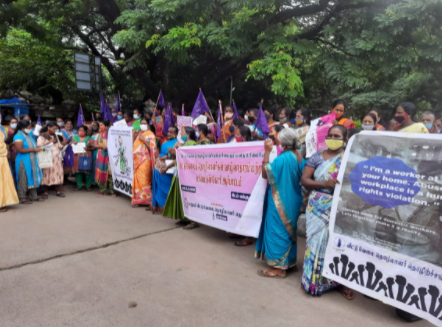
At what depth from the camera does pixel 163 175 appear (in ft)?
18.9

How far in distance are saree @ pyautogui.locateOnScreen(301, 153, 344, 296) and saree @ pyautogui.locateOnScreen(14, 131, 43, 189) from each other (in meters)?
5.56

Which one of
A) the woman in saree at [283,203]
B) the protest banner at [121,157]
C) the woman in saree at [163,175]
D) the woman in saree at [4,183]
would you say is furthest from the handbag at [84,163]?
the woman in saree at [283,203]

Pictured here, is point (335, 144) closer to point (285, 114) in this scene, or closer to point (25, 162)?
point (285, 114)

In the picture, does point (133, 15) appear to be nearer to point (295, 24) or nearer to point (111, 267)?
point (295, 24)

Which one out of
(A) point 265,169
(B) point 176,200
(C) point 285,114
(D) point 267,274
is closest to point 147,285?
(D) point 267,274

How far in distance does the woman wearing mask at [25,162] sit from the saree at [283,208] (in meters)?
5.06

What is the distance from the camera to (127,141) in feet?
21.6

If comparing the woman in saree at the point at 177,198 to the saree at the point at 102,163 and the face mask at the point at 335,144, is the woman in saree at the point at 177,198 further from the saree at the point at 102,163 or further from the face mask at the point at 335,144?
the saree at the point at 102,163

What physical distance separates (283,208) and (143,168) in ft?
11.8

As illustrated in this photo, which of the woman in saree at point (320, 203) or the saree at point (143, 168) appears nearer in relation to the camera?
the woman in saree at point (320, 203)

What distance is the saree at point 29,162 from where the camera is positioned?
6419 millimetres

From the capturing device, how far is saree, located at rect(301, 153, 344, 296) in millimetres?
3088

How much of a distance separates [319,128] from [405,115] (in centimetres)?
104

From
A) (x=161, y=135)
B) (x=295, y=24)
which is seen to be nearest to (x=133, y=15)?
(x=161, y=135)
